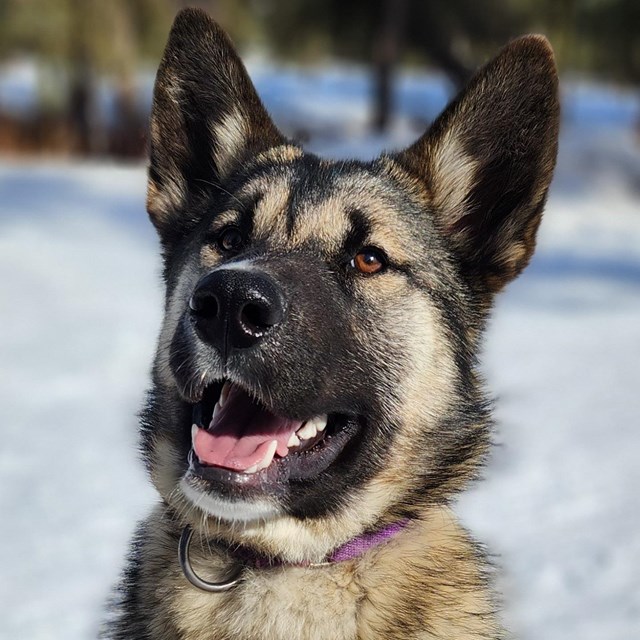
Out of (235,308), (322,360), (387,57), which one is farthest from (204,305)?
(387,57)

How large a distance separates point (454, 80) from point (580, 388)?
15.2 meters

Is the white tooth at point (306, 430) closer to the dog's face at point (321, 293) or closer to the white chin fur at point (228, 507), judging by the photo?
the dog's face at point (321, 293)

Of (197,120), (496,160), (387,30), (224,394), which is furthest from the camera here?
(387,30)

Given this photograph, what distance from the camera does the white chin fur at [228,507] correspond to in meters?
2.35

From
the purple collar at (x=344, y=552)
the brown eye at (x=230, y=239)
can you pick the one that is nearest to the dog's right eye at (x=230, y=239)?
the brown eye at (x=230, y=239)

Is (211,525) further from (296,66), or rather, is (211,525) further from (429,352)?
(296,66)

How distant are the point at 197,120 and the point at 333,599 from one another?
1.72 meters

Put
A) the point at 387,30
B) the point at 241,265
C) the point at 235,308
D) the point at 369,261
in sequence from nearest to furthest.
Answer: the point at 235,308, the point at 241,265, the point at 369,261, the point at 387,30

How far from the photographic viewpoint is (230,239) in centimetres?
285

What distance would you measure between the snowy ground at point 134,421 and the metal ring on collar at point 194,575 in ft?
3.40

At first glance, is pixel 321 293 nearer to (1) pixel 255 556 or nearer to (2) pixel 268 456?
(2) pixel 268 456

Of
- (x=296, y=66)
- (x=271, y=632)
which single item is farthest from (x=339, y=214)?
(x=296, y=66)

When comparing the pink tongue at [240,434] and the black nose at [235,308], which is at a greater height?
the black nose at [235,308]

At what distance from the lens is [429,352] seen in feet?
8.98
